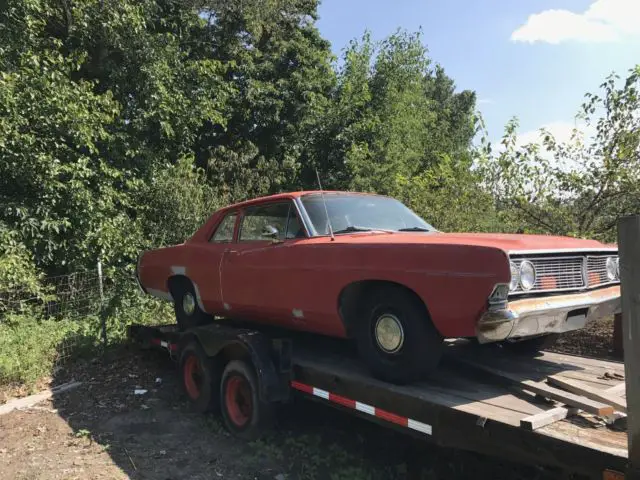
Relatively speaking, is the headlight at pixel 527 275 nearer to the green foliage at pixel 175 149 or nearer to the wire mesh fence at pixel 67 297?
the green foliage at pixel 175 149

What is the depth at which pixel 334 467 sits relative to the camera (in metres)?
4.09

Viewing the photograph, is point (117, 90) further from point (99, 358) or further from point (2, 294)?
point (99, 358)

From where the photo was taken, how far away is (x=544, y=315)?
10.3 ft

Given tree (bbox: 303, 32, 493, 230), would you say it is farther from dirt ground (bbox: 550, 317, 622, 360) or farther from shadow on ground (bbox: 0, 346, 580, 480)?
shadow on ground (bbox: 0, 346, 580, 480)

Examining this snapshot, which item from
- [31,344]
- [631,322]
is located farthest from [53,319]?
[631,322]

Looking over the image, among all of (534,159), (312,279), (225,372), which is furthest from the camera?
(534,159)

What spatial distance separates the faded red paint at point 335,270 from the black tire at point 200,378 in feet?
1.58

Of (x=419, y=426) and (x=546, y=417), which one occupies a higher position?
(x=546, y=417)

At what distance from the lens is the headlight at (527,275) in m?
3.08

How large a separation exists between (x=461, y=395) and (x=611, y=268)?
5.42 feet

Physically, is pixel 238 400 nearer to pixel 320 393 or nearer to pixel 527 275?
pixel 320 393

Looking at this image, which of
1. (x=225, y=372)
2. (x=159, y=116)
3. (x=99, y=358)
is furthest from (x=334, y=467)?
(x=159, y=116)

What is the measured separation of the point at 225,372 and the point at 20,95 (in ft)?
22.6

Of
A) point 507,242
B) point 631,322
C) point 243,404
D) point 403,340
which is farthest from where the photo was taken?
point 243,404
